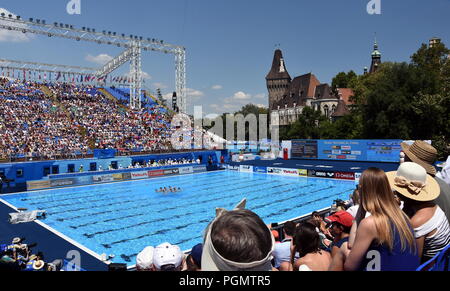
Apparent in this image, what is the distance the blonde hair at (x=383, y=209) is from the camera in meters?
2.36

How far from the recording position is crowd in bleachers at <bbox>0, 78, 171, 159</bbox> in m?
28.6

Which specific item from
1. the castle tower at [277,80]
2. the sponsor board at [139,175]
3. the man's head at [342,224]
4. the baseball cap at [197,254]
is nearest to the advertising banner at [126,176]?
the sponsor board at [139,175]

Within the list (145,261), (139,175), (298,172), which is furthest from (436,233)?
(139,175)

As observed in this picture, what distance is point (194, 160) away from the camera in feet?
118

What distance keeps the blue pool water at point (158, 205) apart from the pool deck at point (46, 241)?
0.68 metres

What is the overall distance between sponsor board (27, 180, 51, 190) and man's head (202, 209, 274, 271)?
83.5 feet

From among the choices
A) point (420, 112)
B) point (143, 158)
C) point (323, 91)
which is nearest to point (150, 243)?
point (143, 158)

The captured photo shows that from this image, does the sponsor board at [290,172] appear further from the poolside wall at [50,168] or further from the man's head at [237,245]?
the man's head at [237,245]

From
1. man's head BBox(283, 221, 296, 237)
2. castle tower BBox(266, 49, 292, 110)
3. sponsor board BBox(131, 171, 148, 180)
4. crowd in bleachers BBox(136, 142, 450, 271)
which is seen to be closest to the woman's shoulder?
crowd in bleachers BBox(136, 142, 450, 271)

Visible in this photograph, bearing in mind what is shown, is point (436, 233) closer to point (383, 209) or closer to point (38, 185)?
point (383, 209)

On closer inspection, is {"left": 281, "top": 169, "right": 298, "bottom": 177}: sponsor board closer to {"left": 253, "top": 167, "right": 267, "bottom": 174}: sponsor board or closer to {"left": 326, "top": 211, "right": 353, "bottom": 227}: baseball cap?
{"left": 253, "top": 167, "right": 267, "bottom": 174}: sponsor board

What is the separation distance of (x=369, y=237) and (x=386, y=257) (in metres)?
0.21
